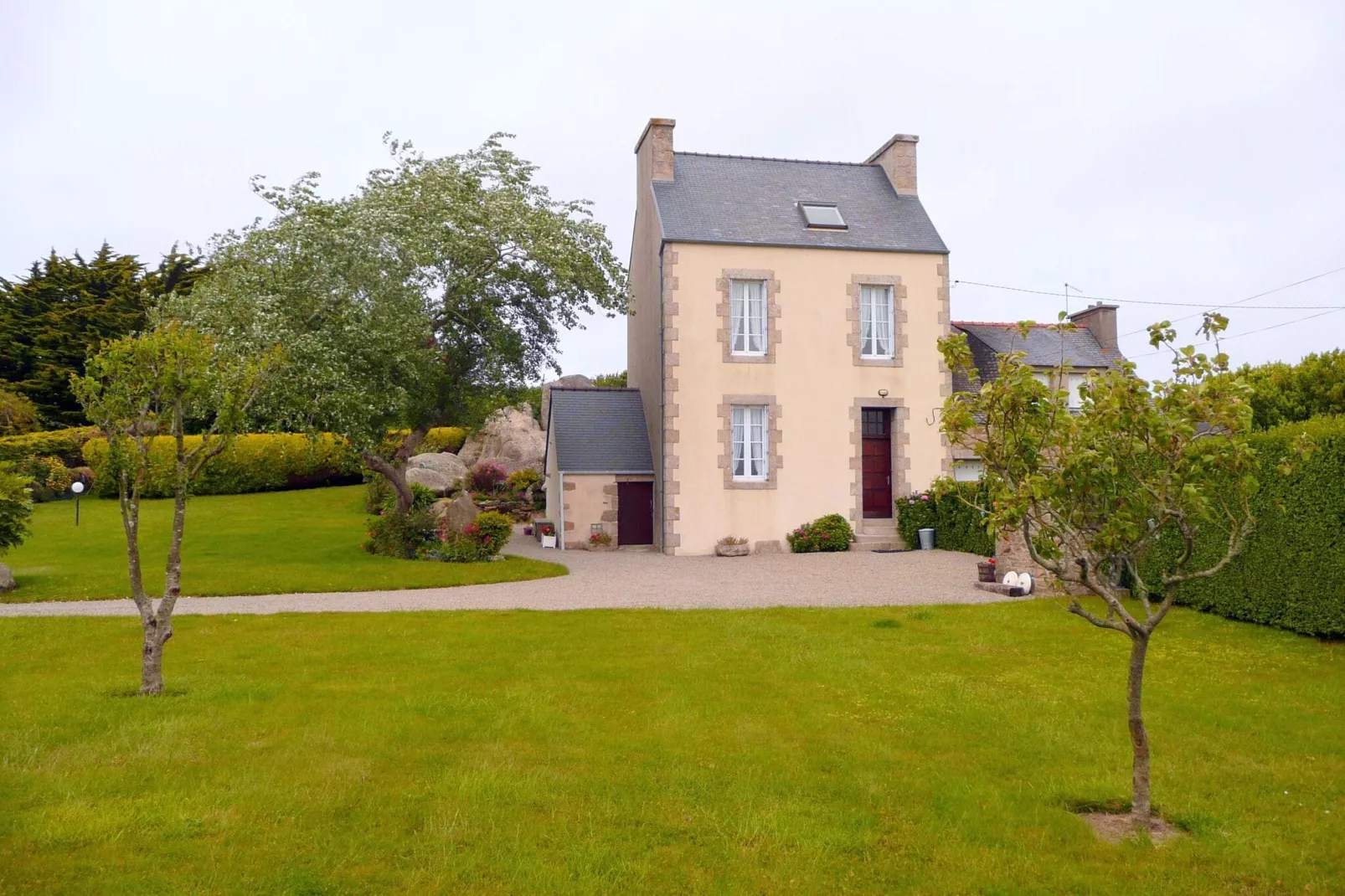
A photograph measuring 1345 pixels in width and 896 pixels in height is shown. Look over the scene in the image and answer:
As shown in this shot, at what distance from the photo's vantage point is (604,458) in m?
24.6

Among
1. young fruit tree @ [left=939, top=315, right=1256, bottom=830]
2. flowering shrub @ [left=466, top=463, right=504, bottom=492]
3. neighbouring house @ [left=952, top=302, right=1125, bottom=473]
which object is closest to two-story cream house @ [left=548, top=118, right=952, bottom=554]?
neighbouring house @ [left=952, top=302, right=1125, bottom=473]

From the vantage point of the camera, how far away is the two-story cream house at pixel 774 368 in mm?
23047

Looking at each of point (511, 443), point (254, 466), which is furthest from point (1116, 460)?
point (254, 466)

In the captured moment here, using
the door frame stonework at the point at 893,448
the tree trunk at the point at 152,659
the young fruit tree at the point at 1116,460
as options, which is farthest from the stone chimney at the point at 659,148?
the young fruit tree at the point at 1116,460

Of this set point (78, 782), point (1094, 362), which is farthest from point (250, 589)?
point (1094, 362)

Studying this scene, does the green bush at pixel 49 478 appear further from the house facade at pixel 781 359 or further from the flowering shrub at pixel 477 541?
the house facade at pixel 781 359

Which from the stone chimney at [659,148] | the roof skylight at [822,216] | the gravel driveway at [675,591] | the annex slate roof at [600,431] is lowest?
the gravel driveway at [675,591]

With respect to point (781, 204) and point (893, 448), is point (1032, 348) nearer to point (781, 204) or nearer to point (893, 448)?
point (893, 448)

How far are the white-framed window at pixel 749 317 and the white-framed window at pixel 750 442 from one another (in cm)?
146

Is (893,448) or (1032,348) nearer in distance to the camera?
(893,448)

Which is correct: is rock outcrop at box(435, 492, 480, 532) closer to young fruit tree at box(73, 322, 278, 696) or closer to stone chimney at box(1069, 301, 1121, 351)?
young fruit tree at box(73, 322, 278, 696)

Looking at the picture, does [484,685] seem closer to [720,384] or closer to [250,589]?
[250,589]

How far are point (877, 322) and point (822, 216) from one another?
2997 mm

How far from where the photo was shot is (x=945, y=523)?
22.9 meters
